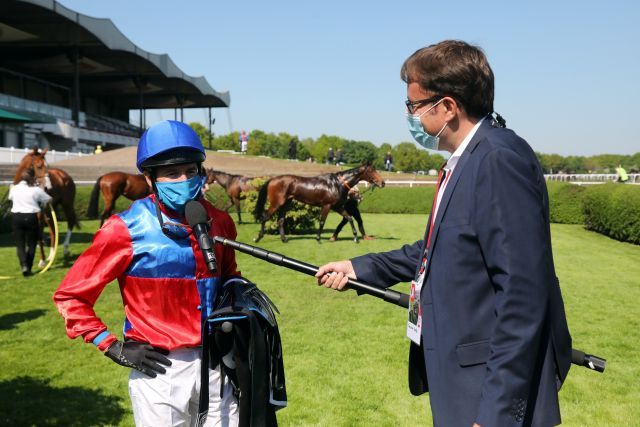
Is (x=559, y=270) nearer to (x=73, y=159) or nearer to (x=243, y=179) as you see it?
(x=243, y=179)

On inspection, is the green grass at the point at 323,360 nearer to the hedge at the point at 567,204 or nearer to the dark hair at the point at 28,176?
the dark hair at the point at 28,176

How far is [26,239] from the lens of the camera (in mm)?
9523

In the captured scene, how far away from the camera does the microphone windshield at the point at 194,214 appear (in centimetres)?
220

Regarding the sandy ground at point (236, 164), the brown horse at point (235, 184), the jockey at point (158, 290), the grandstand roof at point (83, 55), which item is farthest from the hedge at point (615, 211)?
the grandstand roof at point (83, 55)

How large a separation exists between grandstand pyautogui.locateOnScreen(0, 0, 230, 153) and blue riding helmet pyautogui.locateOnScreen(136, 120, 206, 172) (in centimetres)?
3931

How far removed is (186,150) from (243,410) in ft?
3.74

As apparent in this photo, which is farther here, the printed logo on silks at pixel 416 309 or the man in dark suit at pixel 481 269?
the printed logo on silks at pixel 416 309

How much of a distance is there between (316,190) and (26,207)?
6788 mm

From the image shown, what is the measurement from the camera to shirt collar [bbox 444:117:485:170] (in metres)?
1.87

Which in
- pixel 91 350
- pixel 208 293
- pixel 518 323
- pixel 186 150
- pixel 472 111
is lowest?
pixel 91 350

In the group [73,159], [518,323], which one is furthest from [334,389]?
[73,159]

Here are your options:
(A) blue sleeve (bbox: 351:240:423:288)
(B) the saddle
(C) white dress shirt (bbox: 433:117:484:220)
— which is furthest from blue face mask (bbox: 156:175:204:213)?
(C) white dress shirt (bbox: 433:117:484:220)

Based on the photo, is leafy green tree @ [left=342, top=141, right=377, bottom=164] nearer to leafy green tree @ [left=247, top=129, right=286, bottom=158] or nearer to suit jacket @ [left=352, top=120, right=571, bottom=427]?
leafy green tree @ [left=247, top=129, right=286, bottom=158]

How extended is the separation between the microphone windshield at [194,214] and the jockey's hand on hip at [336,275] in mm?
522
